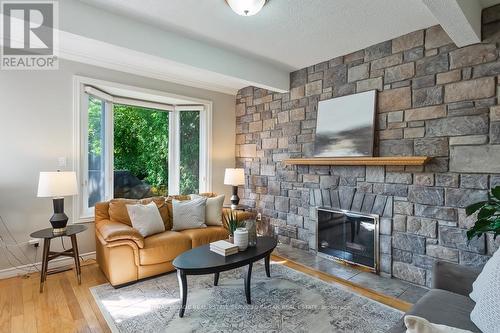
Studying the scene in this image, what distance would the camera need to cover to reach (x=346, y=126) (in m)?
3.32

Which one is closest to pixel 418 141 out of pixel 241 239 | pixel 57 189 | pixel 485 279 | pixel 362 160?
pixel 362 160

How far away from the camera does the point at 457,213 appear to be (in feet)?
8.24

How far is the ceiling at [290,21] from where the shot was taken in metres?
2.34

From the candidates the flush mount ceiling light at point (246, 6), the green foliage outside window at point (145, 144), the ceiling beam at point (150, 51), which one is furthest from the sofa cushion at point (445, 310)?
the green foliage outside window at point (145, 144)

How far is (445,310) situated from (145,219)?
9.33 ft

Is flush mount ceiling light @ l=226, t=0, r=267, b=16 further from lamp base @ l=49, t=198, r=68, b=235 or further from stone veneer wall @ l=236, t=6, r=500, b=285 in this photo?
lamp base @ l=49, t=198, r=68, b=235

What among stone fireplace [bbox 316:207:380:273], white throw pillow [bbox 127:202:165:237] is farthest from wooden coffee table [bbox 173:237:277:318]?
stone fireplace [bbox 316:207:380:273]

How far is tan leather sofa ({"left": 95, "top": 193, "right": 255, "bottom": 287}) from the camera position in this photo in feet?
8.87

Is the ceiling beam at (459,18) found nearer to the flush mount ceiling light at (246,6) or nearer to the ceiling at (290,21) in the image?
the ceiling at (290,21)

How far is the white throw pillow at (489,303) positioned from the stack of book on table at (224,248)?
1726mm

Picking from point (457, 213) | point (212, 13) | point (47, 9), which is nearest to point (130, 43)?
point (47, 9)

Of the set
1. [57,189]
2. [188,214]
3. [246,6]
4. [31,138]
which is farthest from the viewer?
[188,214]

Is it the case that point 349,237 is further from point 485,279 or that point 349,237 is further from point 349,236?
point 485,279

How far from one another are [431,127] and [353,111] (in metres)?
0.86
